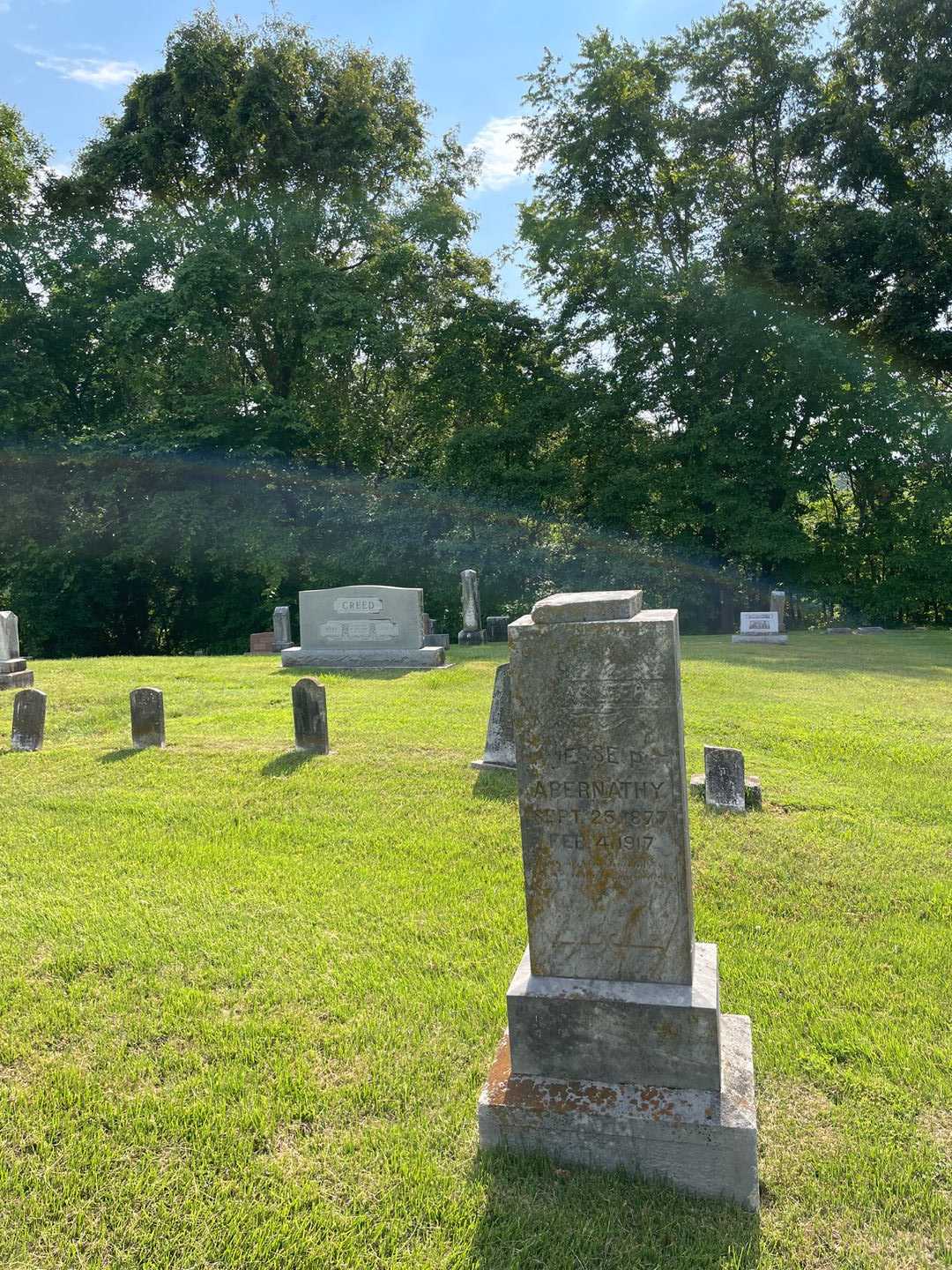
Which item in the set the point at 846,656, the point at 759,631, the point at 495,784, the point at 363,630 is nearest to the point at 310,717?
the point at 495,784

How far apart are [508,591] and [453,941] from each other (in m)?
19.4

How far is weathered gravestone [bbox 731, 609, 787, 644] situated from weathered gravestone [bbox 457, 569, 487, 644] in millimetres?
5953

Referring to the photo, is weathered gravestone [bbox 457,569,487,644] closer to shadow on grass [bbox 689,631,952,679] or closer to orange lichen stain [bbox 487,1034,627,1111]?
shadow on grass [bbox 689,631,952,679]

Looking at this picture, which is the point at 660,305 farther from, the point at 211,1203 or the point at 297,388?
the point at 211,1203

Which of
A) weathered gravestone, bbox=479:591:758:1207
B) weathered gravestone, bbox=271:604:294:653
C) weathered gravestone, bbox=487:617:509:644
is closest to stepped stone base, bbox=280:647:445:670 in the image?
weathered gravestone, bbox=271:604:294:653

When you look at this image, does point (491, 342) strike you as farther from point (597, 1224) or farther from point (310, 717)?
point (597, 1224)

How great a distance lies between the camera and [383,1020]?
3406mm

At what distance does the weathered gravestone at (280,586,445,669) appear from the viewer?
14.5m

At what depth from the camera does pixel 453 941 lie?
4043 millimetres

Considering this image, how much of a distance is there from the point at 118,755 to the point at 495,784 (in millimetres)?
4031

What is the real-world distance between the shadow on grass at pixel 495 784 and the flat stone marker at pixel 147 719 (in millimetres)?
3550

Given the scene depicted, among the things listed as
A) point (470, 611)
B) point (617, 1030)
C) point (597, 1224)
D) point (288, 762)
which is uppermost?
point (470, 611)

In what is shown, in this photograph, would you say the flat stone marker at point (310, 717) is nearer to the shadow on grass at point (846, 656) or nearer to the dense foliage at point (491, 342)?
the shadow on grass at point (846, 656)

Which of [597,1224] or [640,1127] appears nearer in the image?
[597,1224]
